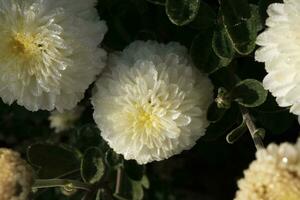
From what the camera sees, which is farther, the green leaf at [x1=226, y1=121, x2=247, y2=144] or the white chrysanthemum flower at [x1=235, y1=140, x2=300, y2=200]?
the green leaf at [x1=226, y1=121, x2=247, y2=144]

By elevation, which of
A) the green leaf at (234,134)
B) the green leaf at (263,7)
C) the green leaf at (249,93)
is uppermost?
the green leaf at (263,7)

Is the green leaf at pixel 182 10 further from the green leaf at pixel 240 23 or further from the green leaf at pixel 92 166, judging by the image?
the green leaf at pixel 92 166

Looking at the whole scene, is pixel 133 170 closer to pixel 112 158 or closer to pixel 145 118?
pixel 112 158

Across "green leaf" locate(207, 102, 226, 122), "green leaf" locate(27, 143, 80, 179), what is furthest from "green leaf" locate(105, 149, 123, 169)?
"green leaf" locate(207, 102, 226, 122)

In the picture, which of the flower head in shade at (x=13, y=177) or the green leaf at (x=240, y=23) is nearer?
the flower head in shade at (x=13, y=177)

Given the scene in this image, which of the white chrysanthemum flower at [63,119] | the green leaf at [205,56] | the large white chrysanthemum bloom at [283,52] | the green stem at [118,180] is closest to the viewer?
A: the large white chrysanthemum bloom at [283,52]

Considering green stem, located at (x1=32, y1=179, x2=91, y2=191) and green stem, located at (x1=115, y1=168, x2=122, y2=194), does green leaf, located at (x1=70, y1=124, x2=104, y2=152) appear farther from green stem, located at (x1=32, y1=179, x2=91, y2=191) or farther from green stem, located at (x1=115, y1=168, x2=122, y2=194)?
green stem, located at (x1=32, y1=179, x2=91, y2=191)

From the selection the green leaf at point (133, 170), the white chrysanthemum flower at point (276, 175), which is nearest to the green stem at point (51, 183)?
the green leaf at point (133, 170)
